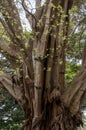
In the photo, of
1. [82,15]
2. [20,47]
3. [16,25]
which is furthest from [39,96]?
[82,15]

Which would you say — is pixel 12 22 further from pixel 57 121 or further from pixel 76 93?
pixel 57 121

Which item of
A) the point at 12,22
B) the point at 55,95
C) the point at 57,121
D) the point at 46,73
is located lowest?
the point at 57,121

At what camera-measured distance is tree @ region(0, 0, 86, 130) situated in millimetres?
4340

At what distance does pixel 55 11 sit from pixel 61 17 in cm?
16

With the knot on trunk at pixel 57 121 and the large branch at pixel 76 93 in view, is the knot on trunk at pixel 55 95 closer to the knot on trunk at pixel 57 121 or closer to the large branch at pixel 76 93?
the large branch at pixel 76 93

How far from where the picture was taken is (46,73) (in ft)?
14.6

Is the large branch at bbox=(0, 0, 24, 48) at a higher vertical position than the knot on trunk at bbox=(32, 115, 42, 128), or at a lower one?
higher

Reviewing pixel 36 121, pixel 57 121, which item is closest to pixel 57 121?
pixel 57 121

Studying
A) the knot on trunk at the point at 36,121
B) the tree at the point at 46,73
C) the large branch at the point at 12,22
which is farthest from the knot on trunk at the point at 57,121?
the large branch at the point at 12,22

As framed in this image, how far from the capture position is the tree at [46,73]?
4340 millimetres

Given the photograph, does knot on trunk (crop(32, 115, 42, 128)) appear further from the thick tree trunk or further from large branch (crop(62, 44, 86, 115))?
large branch (crop(62, 44, 86, 115))

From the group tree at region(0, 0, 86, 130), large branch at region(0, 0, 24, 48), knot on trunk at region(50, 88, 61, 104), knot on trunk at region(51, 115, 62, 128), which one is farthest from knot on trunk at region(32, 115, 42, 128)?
large branch at region(0, 0, 24, 48)

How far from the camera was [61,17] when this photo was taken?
4.43m

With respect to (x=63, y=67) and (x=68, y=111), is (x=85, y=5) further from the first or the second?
(x=68, y=111)
